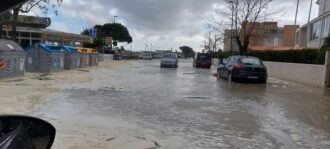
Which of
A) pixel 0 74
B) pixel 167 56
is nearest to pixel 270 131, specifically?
pixel 0 74

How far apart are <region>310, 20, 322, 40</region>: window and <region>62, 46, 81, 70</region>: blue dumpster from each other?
22.4m

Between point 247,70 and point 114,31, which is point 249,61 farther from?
point 114,31

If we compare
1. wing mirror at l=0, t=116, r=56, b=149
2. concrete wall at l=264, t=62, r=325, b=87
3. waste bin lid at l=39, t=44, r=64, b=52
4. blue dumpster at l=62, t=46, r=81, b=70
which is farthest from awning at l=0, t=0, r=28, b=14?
blue dumpster at l=62, t=46, r=81, b=70

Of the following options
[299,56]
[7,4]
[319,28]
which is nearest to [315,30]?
[319,28]

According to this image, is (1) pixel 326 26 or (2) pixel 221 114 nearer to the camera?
(2) pixel 221 114

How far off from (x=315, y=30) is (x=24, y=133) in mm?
46099

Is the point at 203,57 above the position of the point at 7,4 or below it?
below

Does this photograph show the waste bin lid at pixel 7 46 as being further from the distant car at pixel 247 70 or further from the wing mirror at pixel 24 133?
the wing mirror at pixel 24 133

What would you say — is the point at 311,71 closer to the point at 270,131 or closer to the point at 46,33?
the point at 270,131

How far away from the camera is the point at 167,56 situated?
49250mm

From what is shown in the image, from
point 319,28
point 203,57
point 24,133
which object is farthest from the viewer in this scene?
point 203,57

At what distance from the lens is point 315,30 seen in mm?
45812

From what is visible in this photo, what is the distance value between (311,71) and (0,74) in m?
15.1

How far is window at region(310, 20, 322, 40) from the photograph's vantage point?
4332 cm
